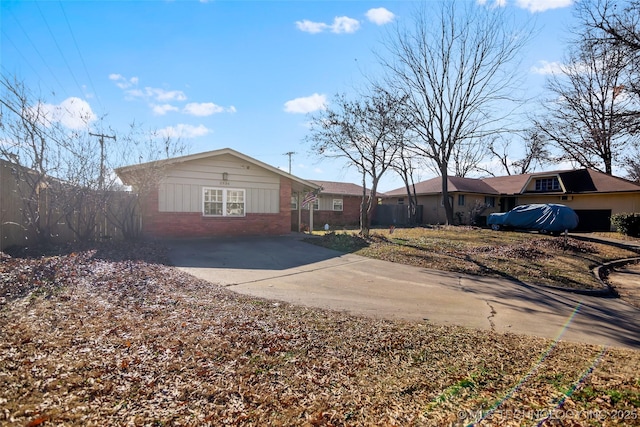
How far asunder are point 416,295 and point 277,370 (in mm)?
4204

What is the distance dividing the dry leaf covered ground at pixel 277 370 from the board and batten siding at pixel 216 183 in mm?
8277

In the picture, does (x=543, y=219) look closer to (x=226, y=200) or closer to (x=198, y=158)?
(x=226, y=200)

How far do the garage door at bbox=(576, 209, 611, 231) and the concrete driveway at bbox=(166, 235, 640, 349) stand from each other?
20972 millimetres

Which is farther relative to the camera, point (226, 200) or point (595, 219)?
point (595, 219)

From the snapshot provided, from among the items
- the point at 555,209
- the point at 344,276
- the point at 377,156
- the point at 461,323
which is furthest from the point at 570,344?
the point at 555,209

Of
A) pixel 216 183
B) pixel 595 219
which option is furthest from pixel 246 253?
pixel 595 219

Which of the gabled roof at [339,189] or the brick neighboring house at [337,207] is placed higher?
the gabled roof at [339,189]

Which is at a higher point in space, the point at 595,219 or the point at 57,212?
the point at 57,212

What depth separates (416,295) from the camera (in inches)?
258

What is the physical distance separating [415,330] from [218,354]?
248cm

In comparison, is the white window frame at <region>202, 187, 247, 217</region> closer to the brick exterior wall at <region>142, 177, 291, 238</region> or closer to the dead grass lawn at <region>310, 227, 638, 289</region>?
the brick exterior wall at <region>142, 177, 291, 238</region>

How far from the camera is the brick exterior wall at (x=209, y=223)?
1265cm

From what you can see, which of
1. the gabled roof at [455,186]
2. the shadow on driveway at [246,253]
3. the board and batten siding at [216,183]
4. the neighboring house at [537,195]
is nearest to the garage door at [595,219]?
the neighboring house at [537,195]

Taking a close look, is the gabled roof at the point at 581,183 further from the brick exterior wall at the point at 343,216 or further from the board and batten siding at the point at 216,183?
the board and batten siding at the point at 216,183
